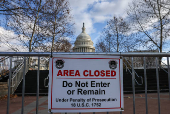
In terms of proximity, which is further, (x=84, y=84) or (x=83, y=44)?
(x=83, y=44)

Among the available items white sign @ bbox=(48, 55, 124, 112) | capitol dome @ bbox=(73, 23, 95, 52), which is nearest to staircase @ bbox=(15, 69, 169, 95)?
white sign @ bbox=(48, 55, 124, 112)

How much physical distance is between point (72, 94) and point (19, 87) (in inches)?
397

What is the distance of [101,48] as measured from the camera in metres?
34.5

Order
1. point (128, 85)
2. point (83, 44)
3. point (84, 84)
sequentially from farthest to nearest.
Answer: point (83, 44)
point (128, 85)
point (84, 84)

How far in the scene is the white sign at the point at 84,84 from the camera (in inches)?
93.5

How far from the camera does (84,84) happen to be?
2422 millimetres

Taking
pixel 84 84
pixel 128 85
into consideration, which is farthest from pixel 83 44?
pixel 84 84

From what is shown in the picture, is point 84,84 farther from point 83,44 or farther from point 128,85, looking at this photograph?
point 83,44

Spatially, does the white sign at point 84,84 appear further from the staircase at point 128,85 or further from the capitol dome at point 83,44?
the capitol dome at point 83,44

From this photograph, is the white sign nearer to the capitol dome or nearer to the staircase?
the staircase

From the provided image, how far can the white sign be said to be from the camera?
238cm

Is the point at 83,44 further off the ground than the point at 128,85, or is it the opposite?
the point at 83,44

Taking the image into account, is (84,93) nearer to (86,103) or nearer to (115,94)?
(86,103)

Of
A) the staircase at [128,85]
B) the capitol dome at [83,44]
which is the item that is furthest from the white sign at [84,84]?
the capitol dome at [83,44]
